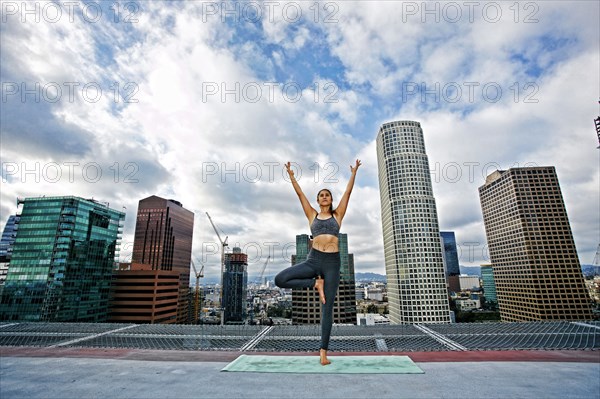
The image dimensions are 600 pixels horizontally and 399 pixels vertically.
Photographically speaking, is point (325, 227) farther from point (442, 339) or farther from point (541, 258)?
point (541, 258)

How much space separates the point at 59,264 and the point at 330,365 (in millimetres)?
142648

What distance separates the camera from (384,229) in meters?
193

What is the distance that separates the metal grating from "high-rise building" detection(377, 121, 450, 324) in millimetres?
140539

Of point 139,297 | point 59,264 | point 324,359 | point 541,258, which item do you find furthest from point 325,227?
point 541,258

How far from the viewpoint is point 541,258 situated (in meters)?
182

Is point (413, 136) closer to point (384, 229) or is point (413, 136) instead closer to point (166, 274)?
point (384, 229)

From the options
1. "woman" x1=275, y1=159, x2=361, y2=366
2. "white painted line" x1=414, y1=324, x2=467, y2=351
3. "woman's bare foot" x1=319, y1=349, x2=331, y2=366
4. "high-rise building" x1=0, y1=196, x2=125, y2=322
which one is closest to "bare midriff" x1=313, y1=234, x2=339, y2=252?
"woman" x1=275, y1=159, x2=361, y2=366

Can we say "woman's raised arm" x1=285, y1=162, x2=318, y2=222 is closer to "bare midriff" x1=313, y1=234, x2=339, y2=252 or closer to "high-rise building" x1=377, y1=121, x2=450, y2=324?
"bare midriff" x1=313, y1=234, x2=339, y2=252

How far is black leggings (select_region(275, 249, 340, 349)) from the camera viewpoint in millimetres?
9156

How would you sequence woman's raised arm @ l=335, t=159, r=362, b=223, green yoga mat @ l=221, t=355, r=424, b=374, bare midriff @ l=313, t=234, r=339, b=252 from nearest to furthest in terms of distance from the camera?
green yoga mat @ l=221, t=355, r=424, b=374 < bare midriff @ l=313, t=234, r=339, b=252 < woman's raised arm @ l=335, t=159, r=362, b=223

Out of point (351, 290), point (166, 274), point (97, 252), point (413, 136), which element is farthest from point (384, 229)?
point (97, 252)

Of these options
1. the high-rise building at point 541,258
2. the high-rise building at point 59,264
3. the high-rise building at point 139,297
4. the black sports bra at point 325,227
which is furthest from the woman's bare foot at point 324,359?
the high-rise building at point 541,258

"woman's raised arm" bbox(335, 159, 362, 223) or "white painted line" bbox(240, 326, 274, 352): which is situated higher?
"woman's raised arm" bbox(335, 159, 362, 223)

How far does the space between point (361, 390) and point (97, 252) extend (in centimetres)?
15168
